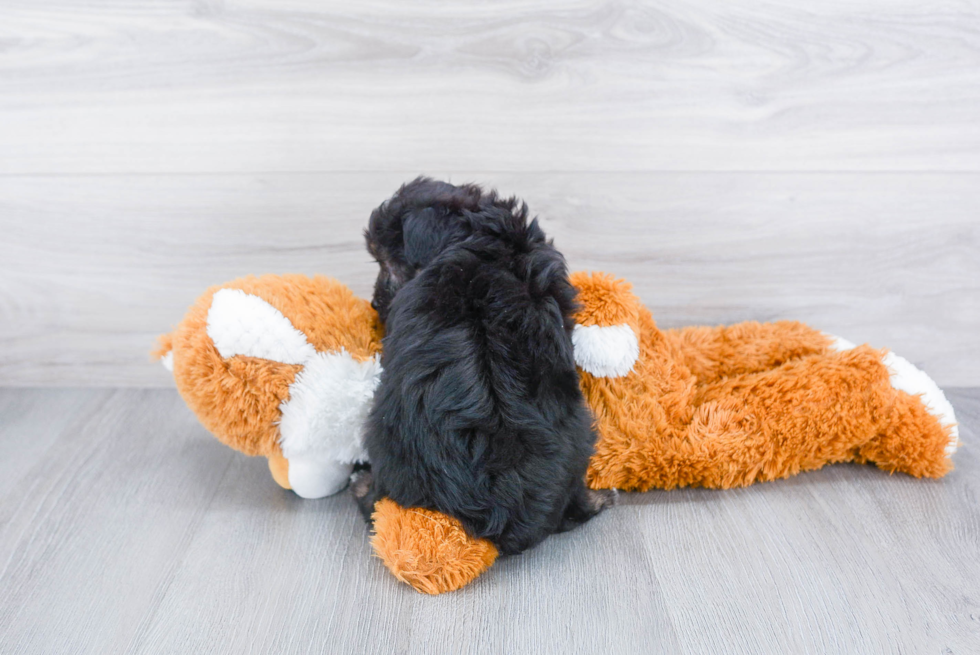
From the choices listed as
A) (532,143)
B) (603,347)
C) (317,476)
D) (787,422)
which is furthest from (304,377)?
(787,422)

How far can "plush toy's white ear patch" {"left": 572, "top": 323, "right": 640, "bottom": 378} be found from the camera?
1.01 meters

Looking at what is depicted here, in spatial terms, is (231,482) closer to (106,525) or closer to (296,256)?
(106,525)

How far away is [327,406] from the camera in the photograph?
988mm

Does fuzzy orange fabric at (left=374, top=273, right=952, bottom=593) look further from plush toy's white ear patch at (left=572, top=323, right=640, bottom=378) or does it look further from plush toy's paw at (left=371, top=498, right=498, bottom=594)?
plush toy's paw at (left=371, top=498, right=498, bottom=594)

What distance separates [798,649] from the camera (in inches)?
30.9

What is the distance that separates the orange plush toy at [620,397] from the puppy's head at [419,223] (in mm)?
144

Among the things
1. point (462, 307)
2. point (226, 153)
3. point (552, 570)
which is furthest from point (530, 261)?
point (226, 153)

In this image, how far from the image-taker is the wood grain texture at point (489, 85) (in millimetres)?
1190

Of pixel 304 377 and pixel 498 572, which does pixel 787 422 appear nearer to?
pixel 498 572

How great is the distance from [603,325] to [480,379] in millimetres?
262

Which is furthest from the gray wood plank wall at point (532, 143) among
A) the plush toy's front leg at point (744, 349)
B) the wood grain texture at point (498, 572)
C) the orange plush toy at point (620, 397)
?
the wood grain texture at point (498, 572)

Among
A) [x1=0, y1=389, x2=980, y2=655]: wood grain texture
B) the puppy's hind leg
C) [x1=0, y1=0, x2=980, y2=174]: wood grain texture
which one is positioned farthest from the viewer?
[x1=0, y1=0, x2=980, y2=174]: wood grain texture

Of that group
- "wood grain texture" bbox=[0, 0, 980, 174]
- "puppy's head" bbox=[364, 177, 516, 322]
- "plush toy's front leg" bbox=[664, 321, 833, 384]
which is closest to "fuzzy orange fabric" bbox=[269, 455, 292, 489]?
"puppy's head" bbox=[364, 177, 516, 322]

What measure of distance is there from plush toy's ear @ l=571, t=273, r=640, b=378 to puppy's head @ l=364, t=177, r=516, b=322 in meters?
0.20
